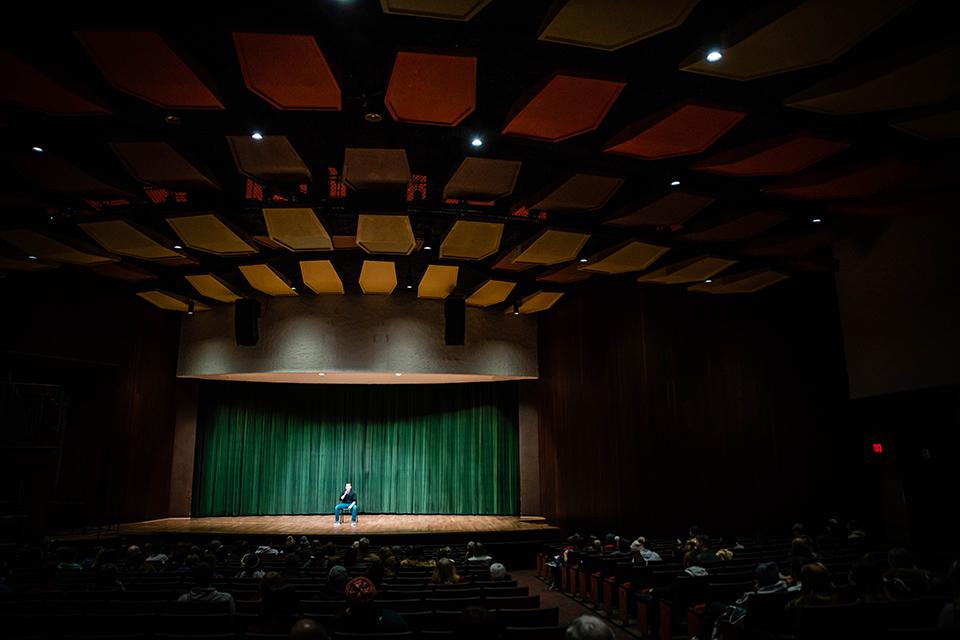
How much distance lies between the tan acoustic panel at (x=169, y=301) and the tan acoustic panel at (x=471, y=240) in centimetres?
691

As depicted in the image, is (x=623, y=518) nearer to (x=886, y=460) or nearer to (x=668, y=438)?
(x=668, y=438)

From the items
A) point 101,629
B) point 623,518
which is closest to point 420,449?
point 623,518

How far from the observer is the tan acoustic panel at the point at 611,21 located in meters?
4.91

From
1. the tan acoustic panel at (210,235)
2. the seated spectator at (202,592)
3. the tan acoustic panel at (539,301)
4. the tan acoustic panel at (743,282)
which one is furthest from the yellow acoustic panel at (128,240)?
the tan acoustic panel at (743,282)

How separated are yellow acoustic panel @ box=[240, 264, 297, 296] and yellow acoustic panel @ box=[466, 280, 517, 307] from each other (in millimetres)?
4204

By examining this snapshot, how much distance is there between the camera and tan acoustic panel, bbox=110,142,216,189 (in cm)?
725

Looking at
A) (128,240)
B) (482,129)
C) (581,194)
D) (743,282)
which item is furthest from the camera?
(743,282)

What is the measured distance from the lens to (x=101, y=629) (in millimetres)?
4199

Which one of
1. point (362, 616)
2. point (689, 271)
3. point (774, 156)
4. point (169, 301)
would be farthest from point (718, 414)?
point (169, 301)

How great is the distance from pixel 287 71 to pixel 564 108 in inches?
110

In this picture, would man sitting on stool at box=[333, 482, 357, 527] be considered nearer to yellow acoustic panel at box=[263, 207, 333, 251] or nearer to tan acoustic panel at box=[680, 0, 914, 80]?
yellow acoustic panel at box=[263, 207, 333, 251]

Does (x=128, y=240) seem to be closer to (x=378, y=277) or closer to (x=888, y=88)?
(x=378, y=277)

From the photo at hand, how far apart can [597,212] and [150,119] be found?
639cm

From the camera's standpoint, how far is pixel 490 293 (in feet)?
45.9
